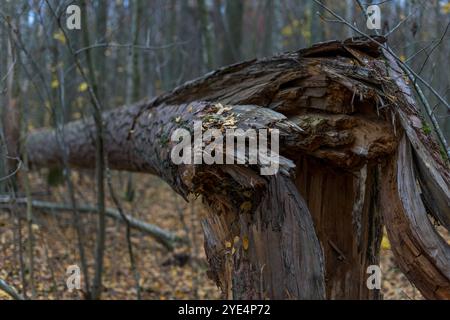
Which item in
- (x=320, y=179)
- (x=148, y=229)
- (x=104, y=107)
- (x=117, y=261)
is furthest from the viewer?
(x=148, y=229)

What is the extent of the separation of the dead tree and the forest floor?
1543 mm

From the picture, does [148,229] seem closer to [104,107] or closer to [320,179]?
[104,107]

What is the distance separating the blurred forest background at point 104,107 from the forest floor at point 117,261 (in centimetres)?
2

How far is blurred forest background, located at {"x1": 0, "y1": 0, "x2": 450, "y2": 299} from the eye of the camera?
4.77m

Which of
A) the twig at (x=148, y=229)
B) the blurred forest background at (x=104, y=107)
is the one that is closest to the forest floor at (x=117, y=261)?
the blurred forest background at (x=104, y=107)

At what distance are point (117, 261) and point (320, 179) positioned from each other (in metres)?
4.66

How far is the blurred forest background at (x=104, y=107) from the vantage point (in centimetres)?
477

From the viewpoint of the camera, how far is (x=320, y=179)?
10.7ft

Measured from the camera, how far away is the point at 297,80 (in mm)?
3098

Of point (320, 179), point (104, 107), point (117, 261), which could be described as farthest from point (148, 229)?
point (320, 179)

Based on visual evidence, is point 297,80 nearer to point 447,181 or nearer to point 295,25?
point 447,181

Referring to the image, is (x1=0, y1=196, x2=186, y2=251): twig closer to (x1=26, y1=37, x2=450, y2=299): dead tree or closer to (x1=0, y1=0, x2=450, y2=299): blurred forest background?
(x1=0, y1=0, x2=450, y2=299): blurred forest background

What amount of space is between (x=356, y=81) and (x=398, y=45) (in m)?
1.16

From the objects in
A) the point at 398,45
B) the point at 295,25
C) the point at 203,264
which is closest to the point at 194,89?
the point at 398,45
